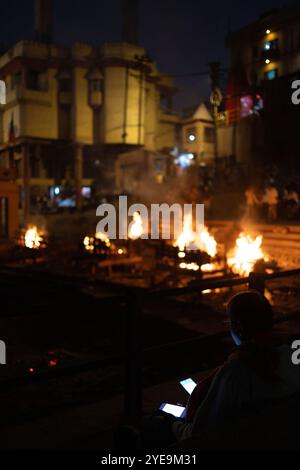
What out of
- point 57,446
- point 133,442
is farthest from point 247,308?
point 57,446

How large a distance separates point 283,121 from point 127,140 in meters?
14.8

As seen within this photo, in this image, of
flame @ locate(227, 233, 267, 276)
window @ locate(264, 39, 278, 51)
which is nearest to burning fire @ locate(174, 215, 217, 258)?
flame @ locate(227, 233, 267, 276)

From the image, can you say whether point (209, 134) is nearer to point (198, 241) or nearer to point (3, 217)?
Answer: point (3, 217)

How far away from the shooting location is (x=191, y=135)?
4388cm

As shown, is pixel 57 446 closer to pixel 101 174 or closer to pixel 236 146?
pixel 236 146

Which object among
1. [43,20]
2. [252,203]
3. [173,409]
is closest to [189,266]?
[252,203]

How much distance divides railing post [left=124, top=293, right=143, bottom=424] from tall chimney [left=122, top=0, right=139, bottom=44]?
42.4 meters

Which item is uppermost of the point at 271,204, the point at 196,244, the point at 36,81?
the point at 36,81

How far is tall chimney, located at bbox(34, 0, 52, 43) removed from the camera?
40.0 metres

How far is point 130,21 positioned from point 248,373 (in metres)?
45.1

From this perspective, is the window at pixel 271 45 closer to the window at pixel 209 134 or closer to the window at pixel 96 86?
the window at pixel 209 134

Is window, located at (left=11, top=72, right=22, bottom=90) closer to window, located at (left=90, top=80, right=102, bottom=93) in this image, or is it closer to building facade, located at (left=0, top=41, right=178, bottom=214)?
building facade, located at (left=0, top=41, right=178, bottom=214)

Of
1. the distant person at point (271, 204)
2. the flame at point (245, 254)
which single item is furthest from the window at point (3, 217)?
the distant person at point (271, 204)

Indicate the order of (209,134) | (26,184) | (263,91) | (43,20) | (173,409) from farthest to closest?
1. (209,134)
2. (43,20)
3. (26,184)
4. (263,91)
5. (173,409)
